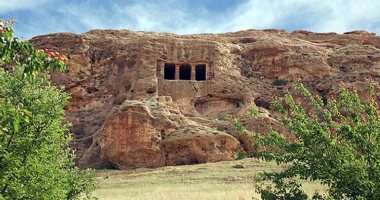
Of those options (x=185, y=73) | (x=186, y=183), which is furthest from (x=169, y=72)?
(x=186, y=183)

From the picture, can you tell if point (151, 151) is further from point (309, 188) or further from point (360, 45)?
point (360, 45)

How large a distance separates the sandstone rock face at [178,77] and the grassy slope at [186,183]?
14.6ft

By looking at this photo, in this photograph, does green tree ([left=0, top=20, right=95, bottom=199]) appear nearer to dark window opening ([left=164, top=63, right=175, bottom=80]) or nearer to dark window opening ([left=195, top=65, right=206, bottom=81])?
dark window opening ([left=195, top=65, right=206, bottom=81])

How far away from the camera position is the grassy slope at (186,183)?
1913cm

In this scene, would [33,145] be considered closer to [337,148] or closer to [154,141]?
[337,148]

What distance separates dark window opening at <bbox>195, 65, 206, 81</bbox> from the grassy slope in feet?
52.9

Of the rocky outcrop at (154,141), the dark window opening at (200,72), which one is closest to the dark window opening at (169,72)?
the dark window opening at (200,72)

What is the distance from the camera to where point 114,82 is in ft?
147

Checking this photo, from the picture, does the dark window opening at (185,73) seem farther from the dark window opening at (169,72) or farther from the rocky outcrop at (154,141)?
the rocky outcrop at (154,141)

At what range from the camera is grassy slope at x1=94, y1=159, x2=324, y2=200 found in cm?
1913

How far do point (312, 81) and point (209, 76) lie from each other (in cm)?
977

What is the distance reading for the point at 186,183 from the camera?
2467 centimetres

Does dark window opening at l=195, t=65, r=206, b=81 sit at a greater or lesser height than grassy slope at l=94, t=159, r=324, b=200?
greater

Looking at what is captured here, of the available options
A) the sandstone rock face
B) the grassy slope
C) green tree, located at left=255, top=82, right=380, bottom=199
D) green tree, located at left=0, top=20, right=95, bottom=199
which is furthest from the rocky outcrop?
green tree, located at left=255, top=82, right=380, bottom=199
